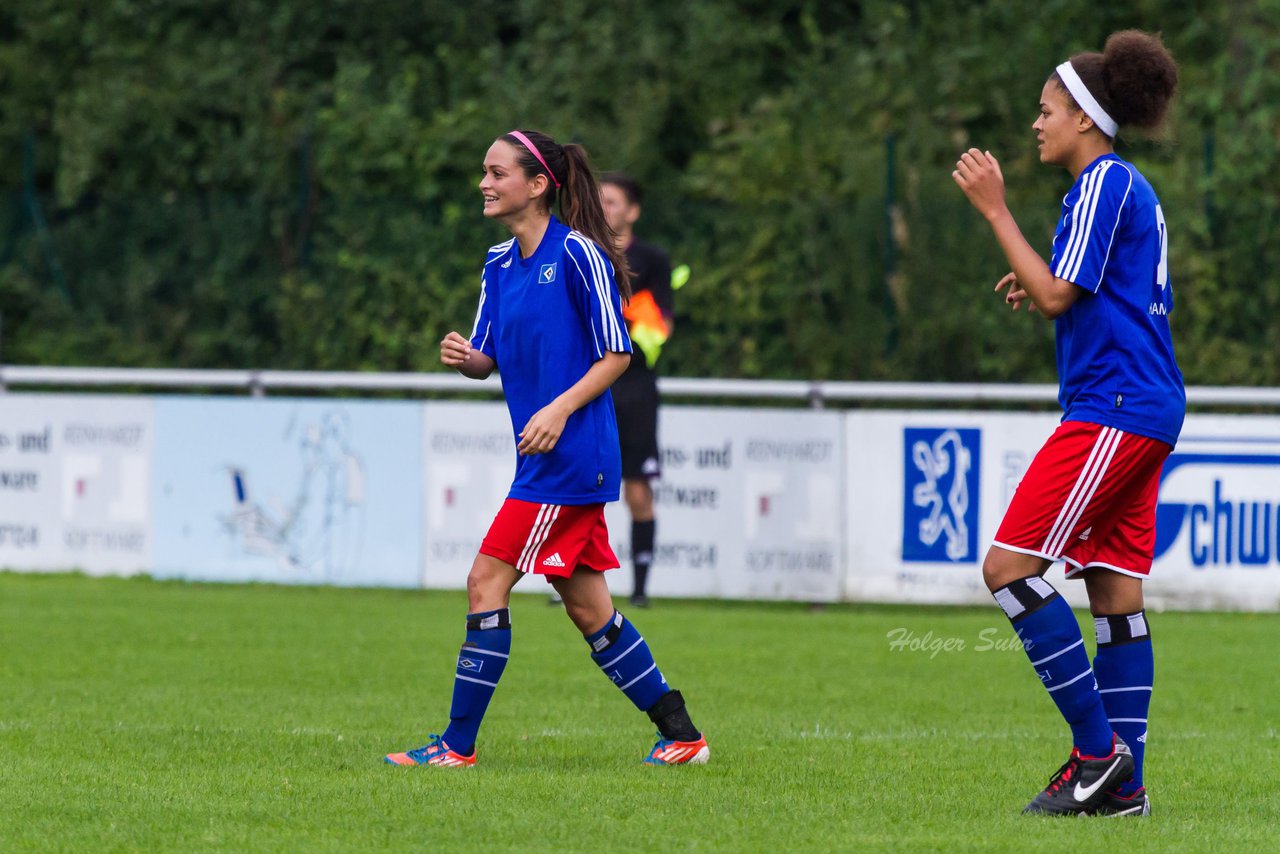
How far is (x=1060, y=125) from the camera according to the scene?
543cm

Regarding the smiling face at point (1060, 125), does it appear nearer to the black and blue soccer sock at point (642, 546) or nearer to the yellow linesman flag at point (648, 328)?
the yellow linesman flag at point (648, 328)

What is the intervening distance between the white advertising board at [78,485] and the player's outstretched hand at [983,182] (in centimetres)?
874

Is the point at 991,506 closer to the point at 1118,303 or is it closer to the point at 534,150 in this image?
the point at 534,150

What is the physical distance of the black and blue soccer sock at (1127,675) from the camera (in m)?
5.54

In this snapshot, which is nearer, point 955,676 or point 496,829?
point 496,829

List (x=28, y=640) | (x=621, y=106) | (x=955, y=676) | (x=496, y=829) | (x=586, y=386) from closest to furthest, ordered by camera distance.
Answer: (x=496, y=829) → (x=586, y=386) → (x=955, y=676) → (x=28, y=640) → (x=621, y=106)

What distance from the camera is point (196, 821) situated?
516 centimetres

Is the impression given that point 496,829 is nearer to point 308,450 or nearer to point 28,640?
point 28,640

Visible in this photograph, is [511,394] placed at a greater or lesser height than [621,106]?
lesser

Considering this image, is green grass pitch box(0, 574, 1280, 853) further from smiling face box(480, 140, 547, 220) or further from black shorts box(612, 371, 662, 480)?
smiling face box(480, 140, 547, 220)

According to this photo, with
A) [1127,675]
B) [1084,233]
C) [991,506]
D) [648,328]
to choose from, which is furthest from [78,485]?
[1084,233]

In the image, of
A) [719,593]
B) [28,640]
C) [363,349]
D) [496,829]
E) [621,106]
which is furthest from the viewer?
[621,106]

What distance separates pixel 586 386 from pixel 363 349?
11.3 metres

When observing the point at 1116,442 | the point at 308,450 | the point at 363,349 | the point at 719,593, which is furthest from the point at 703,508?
the point at 1116,442
